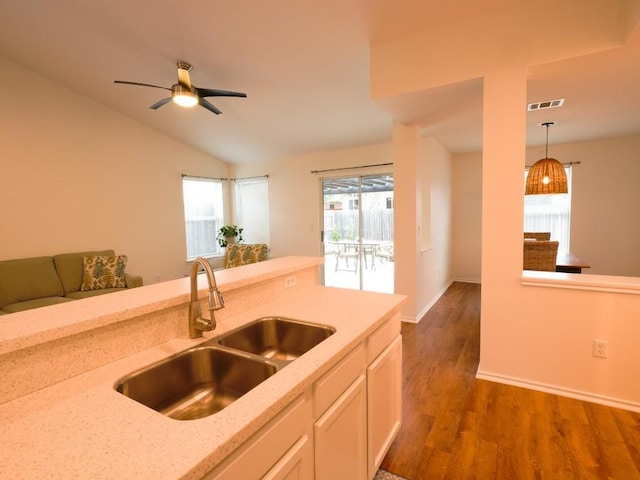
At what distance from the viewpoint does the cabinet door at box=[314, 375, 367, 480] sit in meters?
1.09

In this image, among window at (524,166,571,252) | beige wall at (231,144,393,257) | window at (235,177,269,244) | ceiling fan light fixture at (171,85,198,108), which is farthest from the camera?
window at (235,177,269,244)

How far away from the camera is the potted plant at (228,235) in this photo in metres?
6.14

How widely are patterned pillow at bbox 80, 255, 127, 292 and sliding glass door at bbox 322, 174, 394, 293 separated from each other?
122 inches

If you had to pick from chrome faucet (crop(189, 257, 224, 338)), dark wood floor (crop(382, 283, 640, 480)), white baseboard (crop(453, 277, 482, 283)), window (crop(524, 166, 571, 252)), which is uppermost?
window (crop(524, 166, 571, 252))

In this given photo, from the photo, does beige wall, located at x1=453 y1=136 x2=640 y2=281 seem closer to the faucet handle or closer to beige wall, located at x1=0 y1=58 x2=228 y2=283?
the faucet handle

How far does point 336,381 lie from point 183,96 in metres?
2.86

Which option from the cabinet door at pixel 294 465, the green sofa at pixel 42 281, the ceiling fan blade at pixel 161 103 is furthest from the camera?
the green sofa at pixel 42 281

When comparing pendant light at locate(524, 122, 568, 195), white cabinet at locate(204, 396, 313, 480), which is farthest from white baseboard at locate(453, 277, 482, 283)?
white cabinet at locate(204, 396, 313, 480)

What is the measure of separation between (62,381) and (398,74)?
2829 millimetres

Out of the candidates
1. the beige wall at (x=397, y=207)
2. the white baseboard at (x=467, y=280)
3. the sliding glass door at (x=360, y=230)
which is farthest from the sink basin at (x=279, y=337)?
the white baseboard at (x=467, y=280)

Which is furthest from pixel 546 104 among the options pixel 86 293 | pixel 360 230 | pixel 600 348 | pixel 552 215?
pixel 86 293

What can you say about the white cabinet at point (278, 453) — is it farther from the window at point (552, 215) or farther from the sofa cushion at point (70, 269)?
the window at point (552, 215)

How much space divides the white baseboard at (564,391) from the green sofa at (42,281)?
3933 mm

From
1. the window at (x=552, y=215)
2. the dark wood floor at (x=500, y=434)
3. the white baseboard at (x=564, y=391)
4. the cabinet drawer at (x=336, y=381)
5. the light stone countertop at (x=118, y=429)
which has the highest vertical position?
the window at (x=552, y=215)
